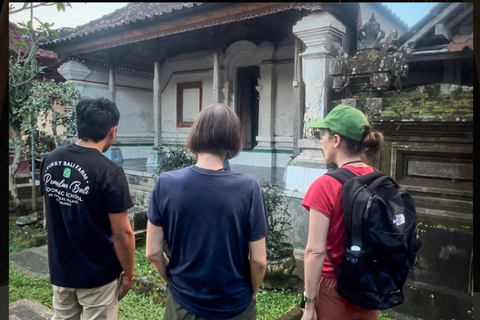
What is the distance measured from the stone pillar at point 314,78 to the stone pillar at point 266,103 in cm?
163

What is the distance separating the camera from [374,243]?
1.37 metres

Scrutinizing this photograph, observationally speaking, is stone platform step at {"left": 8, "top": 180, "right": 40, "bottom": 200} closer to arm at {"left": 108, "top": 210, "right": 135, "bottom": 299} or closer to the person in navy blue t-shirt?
arm at {"left": 108, "top": 210, "right": 135, "bottom": 299}

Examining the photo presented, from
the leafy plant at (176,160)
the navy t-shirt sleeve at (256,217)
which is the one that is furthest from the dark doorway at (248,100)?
the navy t-shirt sleeve at (256,217)

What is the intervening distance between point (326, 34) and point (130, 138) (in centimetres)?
249

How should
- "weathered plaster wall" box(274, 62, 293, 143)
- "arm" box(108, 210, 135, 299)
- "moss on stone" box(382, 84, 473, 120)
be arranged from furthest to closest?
"weathered plaster wall" box(274, 62, 293, 143)
"moss on stone" box(382, 84, 473, 120)
"arm" box(108, 210, 135, 299)

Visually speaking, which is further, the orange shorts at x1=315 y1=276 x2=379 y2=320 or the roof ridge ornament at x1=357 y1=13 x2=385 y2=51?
the roof ridge ornament at x1=357 y1=13 x2=385 y2=51

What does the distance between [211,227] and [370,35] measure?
270 cm

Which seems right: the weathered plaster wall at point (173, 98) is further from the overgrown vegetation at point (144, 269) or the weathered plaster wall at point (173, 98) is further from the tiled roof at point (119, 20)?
the overgrown vegetation at point (144, 269)

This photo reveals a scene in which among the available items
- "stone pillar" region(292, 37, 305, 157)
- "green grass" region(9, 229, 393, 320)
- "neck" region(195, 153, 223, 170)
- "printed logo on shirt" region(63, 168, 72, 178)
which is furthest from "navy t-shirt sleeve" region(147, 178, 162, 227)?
"stone pillar" region(292, 37, 305, 157)

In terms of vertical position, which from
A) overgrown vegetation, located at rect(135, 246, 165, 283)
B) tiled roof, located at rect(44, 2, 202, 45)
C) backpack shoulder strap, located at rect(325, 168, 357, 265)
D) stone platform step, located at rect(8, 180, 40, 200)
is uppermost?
tiled roof, located at rect(44, 2, 202, 45)

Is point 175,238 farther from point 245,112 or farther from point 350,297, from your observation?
point 245,112

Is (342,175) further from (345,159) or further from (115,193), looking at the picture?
(115,193)

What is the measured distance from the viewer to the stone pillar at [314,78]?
11.0 feet

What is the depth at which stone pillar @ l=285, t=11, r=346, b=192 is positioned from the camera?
3.35 meters
